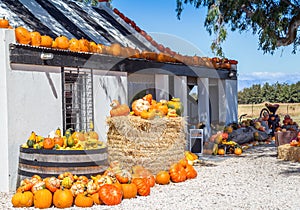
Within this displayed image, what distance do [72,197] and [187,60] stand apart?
678cm

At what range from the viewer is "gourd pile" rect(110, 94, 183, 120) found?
742 centimetres

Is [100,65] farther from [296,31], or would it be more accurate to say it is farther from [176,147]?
[296,31]

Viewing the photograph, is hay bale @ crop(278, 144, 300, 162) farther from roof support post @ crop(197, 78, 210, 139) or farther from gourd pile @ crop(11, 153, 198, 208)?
gourd pile @ crop(11, 153, 198, 208)

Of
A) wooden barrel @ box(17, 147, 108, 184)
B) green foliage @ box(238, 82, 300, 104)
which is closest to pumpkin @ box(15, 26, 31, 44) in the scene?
wooden barrel @ box(17, 147, 108, 184)

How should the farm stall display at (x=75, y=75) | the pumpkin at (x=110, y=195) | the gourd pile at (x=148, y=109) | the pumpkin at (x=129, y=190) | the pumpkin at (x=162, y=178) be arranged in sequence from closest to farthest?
the pumpkin at (x=110, y=195), the pumpkin at (x=129, y=190), the farm stall display at (x=75, y=75), the pumpkin at (x=162, y=178), the gourd pile at (x=148, y=109)

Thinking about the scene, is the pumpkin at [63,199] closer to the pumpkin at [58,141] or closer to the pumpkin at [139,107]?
the pumpkin at [58,141]

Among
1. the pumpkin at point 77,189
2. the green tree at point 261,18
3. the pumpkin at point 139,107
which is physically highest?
the green tree at point 261,18

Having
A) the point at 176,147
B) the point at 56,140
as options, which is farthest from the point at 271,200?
the point at 56,140

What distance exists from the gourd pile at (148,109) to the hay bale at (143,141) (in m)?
0.15

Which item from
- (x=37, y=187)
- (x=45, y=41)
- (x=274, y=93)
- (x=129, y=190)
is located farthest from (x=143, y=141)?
(x=274, y=93)

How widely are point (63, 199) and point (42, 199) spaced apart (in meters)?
0.31

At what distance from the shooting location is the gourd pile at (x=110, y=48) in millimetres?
6893

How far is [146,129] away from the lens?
7262 mm

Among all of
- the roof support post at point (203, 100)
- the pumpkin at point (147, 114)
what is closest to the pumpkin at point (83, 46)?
the pumpkin at point (147, 114)
